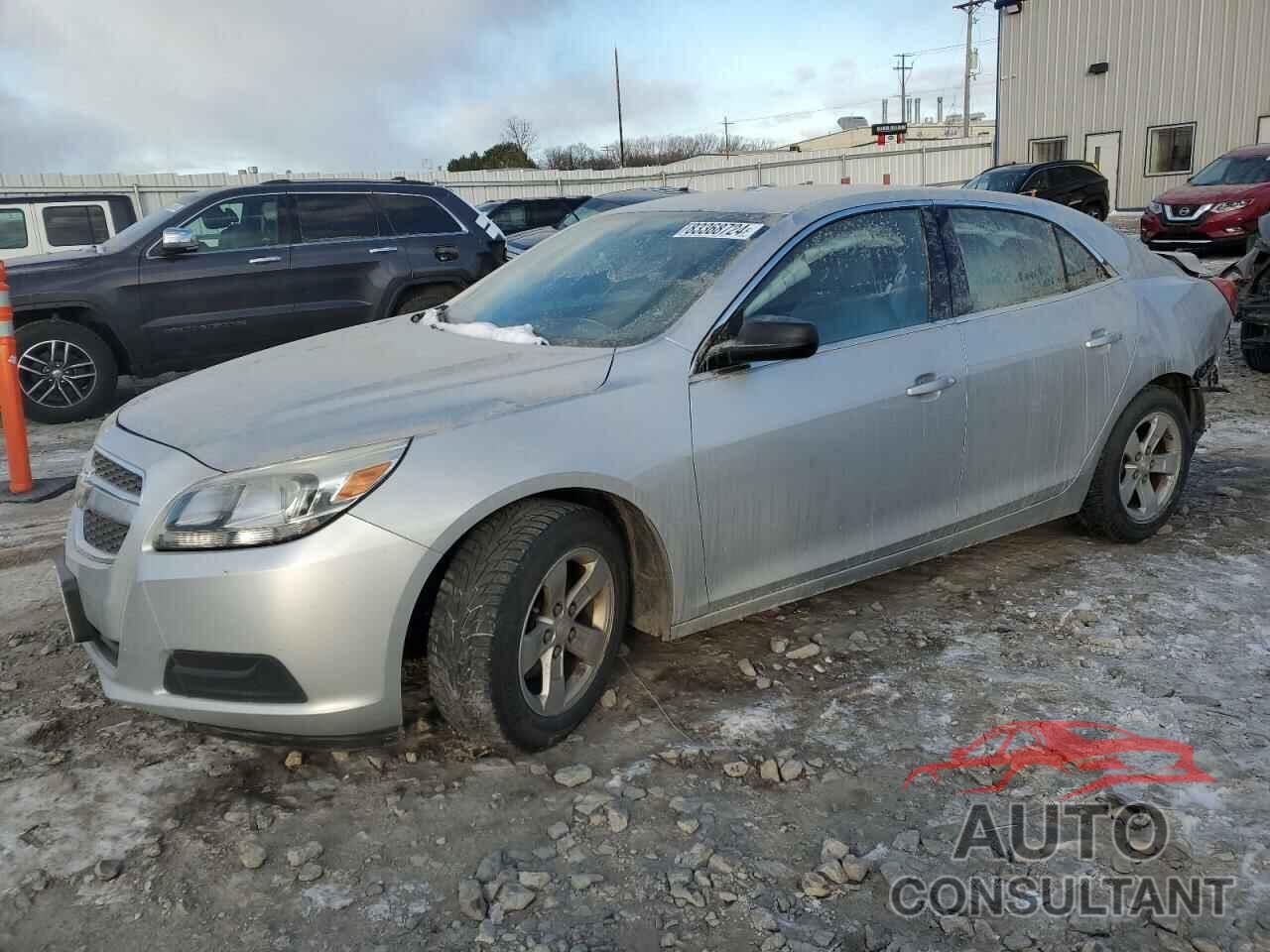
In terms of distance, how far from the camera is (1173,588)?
415cm

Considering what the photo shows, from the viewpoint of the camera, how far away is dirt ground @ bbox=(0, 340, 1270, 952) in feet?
7.75

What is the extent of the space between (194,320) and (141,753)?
5.81 metres

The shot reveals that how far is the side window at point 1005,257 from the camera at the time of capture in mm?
3986

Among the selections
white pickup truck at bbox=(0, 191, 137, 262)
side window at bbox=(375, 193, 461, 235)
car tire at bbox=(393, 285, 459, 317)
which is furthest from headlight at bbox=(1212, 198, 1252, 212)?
white pickup truck at bbox=(0, 191, 137, 262)

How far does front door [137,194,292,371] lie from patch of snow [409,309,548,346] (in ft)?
16.0

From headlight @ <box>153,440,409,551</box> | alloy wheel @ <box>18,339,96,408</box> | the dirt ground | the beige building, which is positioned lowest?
the dirt ground

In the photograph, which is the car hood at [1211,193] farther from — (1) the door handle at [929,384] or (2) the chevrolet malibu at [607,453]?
(1) the door handle at [929,384]

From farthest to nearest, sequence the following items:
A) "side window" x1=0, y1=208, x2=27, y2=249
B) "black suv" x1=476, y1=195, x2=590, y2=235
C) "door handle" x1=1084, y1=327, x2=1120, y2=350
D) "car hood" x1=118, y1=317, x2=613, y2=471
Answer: "black suv" x1=476, y1=195, x2=590, y2=235, "side window" x1=0, y1=208, x2=27, y2=249, "door handle" x1=1084, y1=327, x2=1120, y2=350, "car hood" x1=118, y1=317, x2=613, y2=471

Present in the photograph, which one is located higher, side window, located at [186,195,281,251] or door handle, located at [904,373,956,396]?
side window, located at [186,195,281,251]

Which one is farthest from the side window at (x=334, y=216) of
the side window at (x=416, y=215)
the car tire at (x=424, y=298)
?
the car tire at (x=424, y=298)

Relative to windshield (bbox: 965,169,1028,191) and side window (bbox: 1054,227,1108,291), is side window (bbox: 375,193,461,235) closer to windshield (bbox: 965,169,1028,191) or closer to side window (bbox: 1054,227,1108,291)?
side window (bbox: 1054,227,1108,291)

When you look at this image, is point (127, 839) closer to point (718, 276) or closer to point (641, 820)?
point (641, 820)

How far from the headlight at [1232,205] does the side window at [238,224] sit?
13770 mm

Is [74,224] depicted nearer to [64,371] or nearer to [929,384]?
[64,371]
